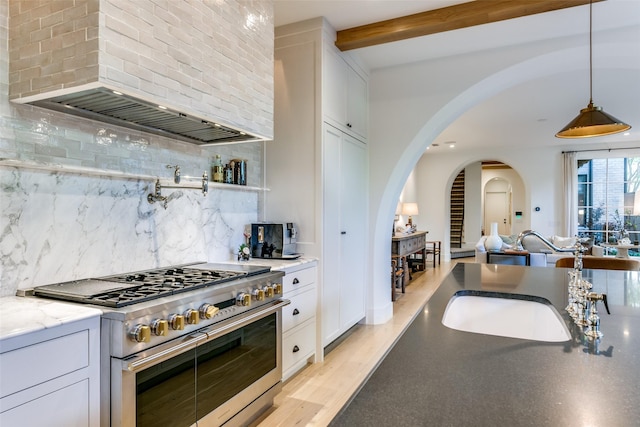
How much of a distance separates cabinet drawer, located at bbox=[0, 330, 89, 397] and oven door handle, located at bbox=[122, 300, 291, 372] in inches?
6.4

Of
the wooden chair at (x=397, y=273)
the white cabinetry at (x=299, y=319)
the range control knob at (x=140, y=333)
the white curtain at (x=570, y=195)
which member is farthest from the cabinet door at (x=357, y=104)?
the white curtain at (x=570, y=195)

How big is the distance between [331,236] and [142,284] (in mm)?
1705

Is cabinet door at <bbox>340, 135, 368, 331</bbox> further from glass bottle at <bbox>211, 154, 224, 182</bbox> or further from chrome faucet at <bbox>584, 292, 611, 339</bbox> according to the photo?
chrome faucet at <bbox>584, 292, 611, 339</bbox>

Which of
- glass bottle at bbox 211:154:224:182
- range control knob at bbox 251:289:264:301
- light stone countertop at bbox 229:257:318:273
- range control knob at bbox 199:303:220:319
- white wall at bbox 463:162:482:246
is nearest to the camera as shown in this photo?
range control knob at bbox 199:303:220:319

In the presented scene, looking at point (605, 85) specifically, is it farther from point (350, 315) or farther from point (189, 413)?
point (189, 413)

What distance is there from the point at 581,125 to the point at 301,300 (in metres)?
2.07

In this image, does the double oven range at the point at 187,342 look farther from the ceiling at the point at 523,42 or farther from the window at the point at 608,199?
the window at the point at 608,199

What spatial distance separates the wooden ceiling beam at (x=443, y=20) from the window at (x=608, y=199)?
7.59 meters

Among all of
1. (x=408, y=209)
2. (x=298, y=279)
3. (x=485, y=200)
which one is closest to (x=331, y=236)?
(x=298, y=279)

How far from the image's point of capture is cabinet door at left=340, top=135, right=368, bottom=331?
137 inches

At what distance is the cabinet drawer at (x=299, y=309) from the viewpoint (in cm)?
262

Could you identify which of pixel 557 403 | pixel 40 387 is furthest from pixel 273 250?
pixel 557 403

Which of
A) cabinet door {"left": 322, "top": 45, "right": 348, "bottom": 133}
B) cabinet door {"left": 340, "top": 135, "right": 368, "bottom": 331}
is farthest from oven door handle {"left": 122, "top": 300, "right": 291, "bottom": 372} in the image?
cabinet door {"left": 322, "top": 45, "right": 348, "bottom": 133}

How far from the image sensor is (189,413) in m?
1.70
